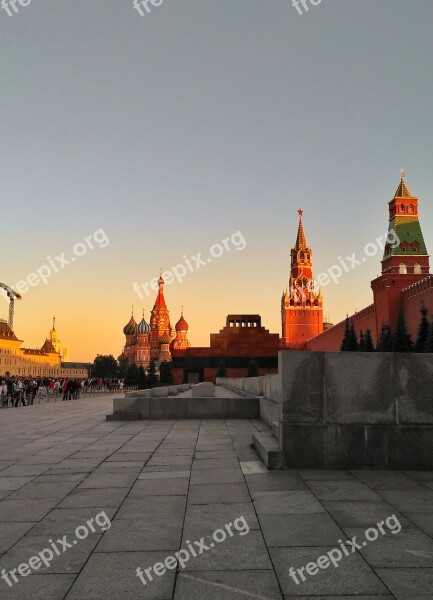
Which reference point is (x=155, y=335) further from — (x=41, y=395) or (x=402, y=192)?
(x=41, y=395)

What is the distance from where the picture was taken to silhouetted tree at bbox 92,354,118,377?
116m

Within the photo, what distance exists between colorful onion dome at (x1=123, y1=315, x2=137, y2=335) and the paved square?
110 m

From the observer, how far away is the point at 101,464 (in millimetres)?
5805

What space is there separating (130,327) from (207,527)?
114 metres

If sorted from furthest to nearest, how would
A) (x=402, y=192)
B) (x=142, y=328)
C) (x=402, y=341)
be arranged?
1. (x=142, y=328)
2. (x=402, y=192)
3. (x=402, y=341)

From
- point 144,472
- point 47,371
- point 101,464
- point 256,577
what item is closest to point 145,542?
point 256,577

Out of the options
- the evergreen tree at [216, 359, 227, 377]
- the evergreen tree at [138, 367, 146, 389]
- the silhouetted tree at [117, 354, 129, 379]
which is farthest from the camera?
the silhouetted tree at [117, 354, 129, 379]

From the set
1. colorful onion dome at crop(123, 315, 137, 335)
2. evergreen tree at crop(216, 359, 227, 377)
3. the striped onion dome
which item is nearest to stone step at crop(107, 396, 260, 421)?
evergreen tree at crop(216, 359, 227, 377)

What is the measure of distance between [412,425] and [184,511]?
2.96 m

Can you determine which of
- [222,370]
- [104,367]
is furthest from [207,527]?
[104,367]

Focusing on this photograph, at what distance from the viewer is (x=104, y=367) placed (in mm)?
117250

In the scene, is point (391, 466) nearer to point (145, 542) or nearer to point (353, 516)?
point (353, 516)

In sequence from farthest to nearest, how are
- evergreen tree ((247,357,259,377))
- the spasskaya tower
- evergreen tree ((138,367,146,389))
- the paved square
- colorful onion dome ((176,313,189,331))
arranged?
colorful onion dome ((176,313,189,331))
the spasskaya tower
evergreen tree ((247,357,259,377))
evergreen tree ((138,367,146,389))
the paved square

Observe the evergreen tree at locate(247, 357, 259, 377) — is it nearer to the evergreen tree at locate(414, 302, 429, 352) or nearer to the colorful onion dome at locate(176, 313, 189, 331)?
the evergreen tree at locate(414, 302, 429, 352)
